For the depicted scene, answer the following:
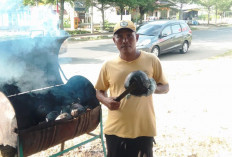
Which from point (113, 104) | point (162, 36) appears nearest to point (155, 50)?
point (162, 36)

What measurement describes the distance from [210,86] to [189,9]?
4784 centimetres

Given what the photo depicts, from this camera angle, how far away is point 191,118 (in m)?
4.54

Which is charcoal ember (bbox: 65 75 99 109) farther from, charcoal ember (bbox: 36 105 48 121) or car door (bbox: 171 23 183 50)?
car door (bbox: 171 23 183 50)

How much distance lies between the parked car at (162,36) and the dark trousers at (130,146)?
7952 mm

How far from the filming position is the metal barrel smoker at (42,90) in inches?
104

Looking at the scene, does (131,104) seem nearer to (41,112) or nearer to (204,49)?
(41,112)

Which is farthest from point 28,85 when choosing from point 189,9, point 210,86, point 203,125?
point 189,9

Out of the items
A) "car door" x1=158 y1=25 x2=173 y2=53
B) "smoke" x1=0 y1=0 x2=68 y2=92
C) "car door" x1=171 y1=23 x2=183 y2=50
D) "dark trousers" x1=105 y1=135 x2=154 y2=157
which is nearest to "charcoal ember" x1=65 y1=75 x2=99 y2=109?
"smoke" x1=0 y1=0 x2=68 y2=92

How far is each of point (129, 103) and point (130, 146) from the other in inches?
15.1

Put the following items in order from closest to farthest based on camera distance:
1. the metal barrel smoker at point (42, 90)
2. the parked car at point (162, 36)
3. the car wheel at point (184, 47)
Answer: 1. the metal barrel smoker at point (42, 90)
2. the parked car at point (162, 36)
3. the car wheel at point (184, 47)

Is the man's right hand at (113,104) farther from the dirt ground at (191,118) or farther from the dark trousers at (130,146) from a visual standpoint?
the dirt ground at (191,118)

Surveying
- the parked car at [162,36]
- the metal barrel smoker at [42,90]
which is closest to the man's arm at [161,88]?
the metal barrel smoker at [42,90]

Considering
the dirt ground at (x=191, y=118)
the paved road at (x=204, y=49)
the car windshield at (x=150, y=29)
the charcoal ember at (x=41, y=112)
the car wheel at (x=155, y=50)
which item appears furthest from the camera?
the paved road at (x=204, y=49)

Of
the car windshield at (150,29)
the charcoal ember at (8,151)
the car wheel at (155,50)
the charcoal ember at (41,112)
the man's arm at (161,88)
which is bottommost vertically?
the charcoal ember at (8,151)
